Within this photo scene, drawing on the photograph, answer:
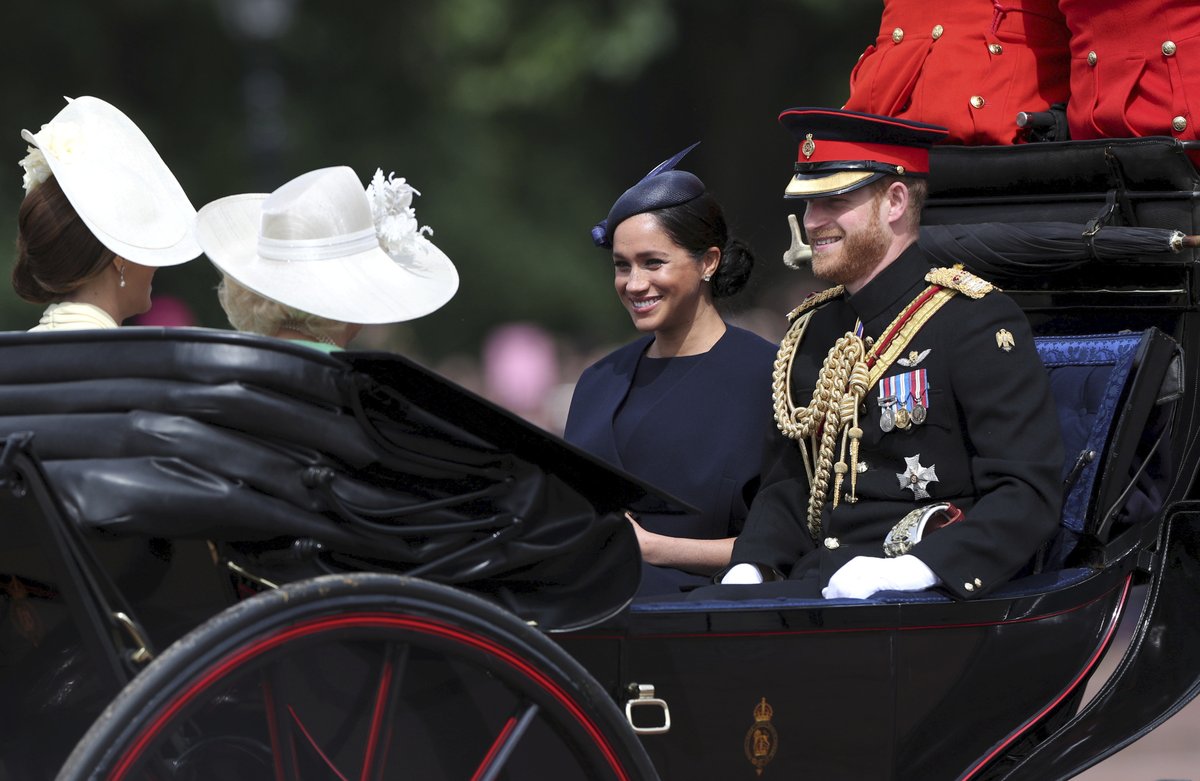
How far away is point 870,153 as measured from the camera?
3111mm

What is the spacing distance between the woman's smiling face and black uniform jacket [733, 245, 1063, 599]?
31cm

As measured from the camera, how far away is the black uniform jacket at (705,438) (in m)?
3.29

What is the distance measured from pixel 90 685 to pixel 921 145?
5.79ft

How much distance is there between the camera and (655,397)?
11.2 ft

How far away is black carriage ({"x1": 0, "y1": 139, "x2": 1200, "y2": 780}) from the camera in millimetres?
2064

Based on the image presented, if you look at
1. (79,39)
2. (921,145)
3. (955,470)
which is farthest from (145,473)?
(79,39)

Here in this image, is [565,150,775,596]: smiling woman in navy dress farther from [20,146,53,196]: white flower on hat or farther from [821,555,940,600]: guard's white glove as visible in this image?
[20,146,53,196]: white flower on hat

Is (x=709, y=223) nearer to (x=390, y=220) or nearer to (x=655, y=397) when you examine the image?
(x=655, y=397)

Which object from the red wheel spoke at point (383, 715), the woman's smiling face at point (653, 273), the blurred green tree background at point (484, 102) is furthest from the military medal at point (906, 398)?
the blurred green tree background at point (484, 102)

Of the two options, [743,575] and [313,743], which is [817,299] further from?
[313,743]

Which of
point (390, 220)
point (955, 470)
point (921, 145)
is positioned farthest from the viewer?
point (921, 145)

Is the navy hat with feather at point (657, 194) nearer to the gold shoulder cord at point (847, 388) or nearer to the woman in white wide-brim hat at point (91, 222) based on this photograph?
the gold shoulder cord at point (847, 388)

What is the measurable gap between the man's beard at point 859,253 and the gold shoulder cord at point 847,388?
0.11 m

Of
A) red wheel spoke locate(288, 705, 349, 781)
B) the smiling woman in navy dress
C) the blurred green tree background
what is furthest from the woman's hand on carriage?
the blurred green tree background
